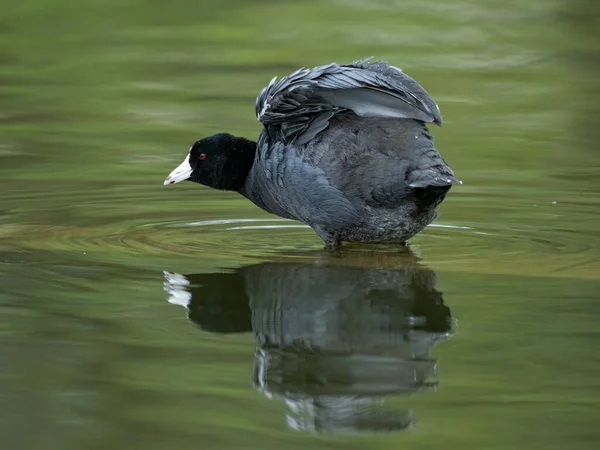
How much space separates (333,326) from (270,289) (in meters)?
0.82

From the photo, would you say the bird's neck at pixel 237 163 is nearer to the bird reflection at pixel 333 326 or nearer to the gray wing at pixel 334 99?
the gray wing at pixel 334 99

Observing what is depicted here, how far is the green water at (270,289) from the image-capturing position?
3.99 m

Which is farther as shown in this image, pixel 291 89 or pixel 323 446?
pixel 291 89

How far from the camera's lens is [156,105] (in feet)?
39.3

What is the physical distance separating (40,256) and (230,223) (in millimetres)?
1431

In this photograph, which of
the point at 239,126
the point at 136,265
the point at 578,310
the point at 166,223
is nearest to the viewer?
the point at 578,310

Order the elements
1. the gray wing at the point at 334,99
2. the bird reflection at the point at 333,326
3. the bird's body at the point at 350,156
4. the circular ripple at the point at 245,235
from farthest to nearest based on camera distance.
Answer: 1. the circular ripple at the point at 245,235
2. the bird's body at the point at 350,156
3. the gray wing at the point at 334,99
4. the bird reflection at the point at 333,326

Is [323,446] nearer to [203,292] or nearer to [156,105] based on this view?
[203,292]

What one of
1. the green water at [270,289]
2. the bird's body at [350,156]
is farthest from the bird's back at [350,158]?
the green water at [270,289]

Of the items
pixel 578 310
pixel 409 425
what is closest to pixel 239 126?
pixel 578 310

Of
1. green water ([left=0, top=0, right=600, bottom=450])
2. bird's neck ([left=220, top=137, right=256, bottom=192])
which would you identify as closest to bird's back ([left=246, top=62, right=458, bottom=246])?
green water ([left=0, top=0, right=600, bottom=450])

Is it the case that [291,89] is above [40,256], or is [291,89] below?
above

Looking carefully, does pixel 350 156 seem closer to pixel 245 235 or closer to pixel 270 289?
pixel 245 235

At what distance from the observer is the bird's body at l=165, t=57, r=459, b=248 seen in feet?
20.9
